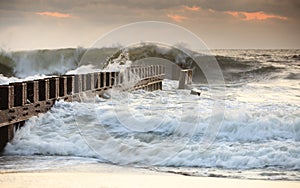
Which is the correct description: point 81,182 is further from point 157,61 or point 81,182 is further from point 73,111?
point 157,61

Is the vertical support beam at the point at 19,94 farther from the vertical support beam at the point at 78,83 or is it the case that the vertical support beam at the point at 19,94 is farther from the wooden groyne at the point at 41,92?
the vertical support beam at the point at 78,83

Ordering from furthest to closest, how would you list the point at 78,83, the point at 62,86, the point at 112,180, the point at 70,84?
1. the point at 78,83
2. the point at 70,84
3. the point at 62,86
4. the point at 112,180

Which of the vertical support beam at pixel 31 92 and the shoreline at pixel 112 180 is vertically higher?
the vertical support beam at pixel 31 92

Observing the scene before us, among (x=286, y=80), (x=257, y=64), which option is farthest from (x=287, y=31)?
(x=257, y=64)

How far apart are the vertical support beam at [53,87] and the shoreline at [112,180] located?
318cm

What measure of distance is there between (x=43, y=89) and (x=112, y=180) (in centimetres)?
353

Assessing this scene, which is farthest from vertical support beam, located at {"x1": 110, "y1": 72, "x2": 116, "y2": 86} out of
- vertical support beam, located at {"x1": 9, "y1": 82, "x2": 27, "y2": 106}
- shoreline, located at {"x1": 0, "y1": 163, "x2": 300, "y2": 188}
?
shoreline, located at {"x1": 0, "y1": 163, "x2": 300, "y2": 188}

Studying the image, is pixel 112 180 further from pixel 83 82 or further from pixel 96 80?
pixel 96 80

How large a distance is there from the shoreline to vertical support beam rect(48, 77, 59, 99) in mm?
3180

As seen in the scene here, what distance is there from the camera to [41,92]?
849 cm

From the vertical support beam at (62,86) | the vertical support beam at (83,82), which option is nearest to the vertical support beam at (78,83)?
the vertical support beam at (83,82)

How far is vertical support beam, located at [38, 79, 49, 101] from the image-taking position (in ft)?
27.6

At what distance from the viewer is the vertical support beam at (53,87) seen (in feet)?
29.1

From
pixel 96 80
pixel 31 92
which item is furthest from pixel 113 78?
pixel 31 92
